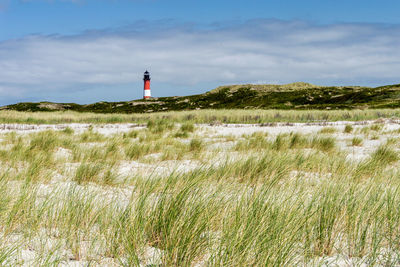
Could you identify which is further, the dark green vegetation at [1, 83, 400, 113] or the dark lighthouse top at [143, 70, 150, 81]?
the dark lighthouse top at [143, 70, 150, 81]

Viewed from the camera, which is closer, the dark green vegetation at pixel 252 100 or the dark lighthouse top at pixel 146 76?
the dark green vegetation at pixel 252 100

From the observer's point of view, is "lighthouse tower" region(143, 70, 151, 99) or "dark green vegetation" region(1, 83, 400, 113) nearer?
"dark green vegetation" region(1, 83, 400, 113)

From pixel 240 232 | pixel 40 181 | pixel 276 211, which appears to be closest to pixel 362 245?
pixel 276 211

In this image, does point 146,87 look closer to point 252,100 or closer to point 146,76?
point 146,76

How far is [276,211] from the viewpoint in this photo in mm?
2227

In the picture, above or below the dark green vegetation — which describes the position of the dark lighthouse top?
above

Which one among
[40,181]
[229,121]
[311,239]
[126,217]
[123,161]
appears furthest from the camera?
[229,121]

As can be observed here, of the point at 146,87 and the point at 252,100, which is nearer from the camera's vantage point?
the point at 252,100

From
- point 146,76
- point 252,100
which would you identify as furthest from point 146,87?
point 252,100

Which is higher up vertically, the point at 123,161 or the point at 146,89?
the point at 146,89

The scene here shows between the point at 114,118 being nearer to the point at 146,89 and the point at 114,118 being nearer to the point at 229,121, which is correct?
the point at 229,121

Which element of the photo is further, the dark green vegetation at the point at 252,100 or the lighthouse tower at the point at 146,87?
the lighthouse tower at the point at 146,87

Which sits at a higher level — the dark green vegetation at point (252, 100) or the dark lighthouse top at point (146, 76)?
the dark lighthouse top at point (146, 76)

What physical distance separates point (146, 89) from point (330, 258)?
71283mm
